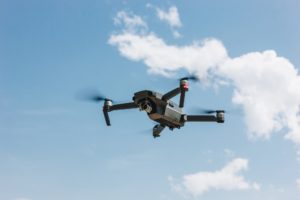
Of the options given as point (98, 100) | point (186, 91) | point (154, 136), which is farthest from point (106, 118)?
point (186, 91)

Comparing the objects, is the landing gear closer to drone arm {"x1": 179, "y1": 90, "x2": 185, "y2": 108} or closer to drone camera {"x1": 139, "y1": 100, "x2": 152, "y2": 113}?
drone arm {"x1": 179, "y1": 90, "x2": 185, "y2": 108}

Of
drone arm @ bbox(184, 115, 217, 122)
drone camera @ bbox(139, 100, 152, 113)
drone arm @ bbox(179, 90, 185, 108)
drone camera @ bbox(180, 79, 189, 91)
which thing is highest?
drone camera @ bbox(180, 79, 189, 91)

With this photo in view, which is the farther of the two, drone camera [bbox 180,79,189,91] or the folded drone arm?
the folded drone arm

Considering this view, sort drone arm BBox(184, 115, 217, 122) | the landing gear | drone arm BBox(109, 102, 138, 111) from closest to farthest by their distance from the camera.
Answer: drone arm BBox(109, 102, 138, 111)
drone arm BBox(184, 115, 217, 122)
the landing gear

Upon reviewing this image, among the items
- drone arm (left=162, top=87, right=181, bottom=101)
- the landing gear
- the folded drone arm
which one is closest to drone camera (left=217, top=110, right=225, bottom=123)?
the landing gear

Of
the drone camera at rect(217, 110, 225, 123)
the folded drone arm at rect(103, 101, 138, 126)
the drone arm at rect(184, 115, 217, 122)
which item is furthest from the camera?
the drone camera at rect(217, 110, 225, 123)

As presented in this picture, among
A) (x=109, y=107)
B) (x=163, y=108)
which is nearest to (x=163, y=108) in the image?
(x=163, y=108)

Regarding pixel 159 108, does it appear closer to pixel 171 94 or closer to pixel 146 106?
pixel 146 106

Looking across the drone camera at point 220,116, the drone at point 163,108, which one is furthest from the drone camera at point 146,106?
the drone camera at point 220,116

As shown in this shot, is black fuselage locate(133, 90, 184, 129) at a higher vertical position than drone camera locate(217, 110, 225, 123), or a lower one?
lower
